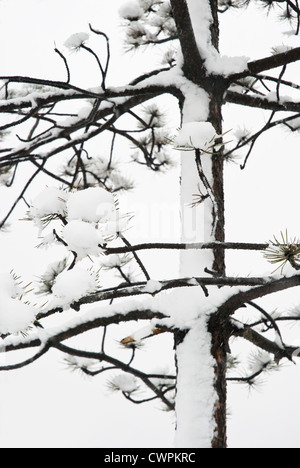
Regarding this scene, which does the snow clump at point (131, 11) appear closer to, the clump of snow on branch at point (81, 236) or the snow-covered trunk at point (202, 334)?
the snow-covered trunk at point (202, 334)

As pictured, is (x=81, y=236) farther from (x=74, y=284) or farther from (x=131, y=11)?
(x=131, y=11)

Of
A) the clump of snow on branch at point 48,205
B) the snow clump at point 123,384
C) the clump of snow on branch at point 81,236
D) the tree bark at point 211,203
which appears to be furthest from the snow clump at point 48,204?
Answer: the snow clump at point 123,384

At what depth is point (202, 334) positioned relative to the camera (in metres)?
1.56

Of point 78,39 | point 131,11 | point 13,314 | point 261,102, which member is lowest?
point 13,314

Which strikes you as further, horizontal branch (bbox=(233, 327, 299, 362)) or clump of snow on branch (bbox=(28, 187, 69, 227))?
horizontal branch (bbox=(233, 327, 299, 362))

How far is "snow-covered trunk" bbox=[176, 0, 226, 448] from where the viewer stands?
57.6 inches

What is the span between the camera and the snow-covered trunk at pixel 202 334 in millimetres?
1464

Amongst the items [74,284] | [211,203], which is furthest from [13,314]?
[211,203]

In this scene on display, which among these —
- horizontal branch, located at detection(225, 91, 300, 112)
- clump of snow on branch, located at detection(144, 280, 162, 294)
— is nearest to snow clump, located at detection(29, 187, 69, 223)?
clump of snow on branch, located at detection(144, 280, 162, 294)

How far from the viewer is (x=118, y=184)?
10.4 feet

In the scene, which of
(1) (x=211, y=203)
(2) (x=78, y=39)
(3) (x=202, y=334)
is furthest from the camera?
(1) (x=211, y=203)

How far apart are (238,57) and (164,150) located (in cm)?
128

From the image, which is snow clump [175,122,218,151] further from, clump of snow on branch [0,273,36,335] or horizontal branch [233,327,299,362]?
horizontal branch [233,327,299,362]
